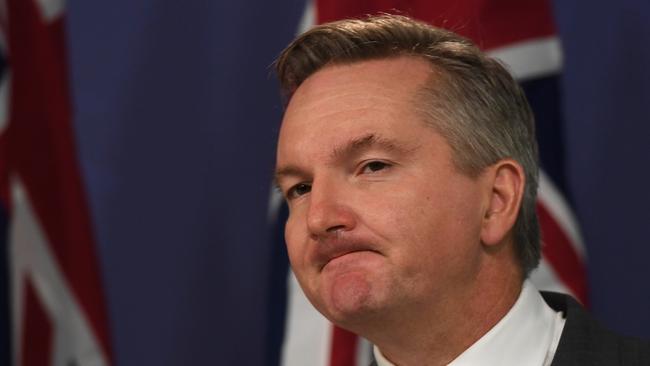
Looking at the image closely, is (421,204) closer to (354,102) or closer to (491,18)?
(354,102)

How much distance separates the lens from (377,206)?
59.8 inches

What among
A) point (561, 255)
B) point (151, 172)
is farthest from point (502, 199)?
point (151, 172)

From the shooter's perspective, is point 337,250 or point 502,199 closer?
point 337,250

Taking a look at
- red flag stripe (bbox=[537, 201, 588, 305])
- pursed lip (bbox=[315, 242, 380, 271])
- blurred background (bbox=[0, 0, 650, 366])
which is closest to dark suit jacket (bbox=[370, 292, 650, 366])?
pursed lip (bbox=[315, 242, 380, 271])

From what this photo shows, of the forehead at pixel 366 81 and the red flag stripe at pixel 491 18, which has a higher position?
the red flag stripe at pixel 491 18

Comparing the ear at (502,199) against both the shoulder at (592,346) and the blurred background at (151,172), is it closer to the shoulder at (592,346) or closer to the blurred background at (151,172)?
the shoulder at (592,346)

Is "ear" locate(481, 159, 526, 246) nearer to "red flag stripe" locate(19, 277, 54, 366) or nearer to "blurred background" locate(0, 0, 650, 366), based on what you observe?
"blurred background" locate(0, 0, 650, 366)

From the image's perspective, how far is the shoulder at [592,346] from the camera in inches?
61.8

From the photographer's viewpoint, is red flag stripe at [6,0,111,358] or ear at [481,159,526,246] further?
red flag stripe at [6,0,111,358]

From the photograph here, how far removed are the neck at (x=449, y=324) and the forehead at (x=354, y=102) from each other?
241mm

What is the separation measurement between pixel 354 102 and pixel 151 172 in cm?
100

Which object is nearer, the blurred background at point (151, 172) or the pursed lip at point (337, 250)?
the pursed lip at point (337, 250)

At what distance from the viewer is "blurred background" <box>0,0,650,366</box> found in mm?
2432

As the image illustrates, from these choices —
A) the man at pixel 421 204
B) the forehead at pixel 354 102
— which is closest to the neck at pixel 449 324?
the man at pixel 421 204
